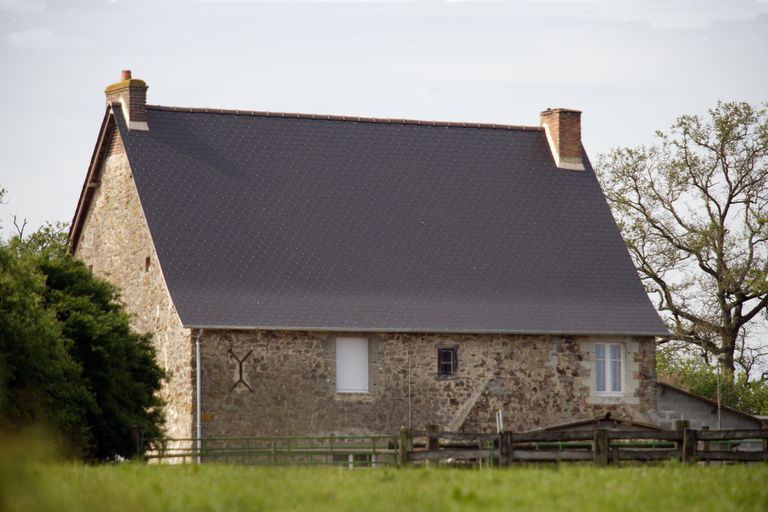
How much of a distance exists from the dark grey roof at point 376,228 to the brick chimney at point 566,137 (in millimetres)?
300

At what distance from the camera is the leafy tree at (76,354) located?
79.2ft

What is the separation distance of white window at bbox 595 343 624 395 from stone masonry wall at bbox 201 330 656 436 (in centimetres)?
20

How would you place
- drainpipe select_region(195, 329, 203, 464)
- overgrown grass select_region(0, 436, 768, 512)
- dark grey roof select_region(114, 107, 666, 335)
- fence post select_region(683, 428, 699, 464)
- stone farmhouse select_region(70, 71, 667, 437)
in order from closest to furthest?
overgrown grass select_region(0, 436, 768, 512), fence post select_region(683, 428, 699, 464), drainpipe select_region(195, 329, 203, 464), stone farmhouse select_region(70, 71, 667, 437), dark grey roof select_region(114, 107, 666, 335)

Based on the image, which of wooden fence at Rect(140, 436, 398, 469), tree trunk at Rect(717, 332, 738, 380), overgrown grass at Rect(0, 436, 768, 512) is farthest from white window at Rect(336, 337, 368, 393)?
tree trunk at Rect(717, 332, 738, 380)

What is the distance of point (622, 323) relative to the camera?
33.1 metres

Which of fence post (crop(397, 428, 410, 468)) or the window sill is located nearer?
fence post (crop(397, 428, 410, 468))

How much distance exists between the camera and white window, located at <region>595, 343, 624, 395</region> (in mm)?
32938

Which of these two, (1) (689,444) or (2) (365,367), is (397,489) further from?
(2) (365,367)

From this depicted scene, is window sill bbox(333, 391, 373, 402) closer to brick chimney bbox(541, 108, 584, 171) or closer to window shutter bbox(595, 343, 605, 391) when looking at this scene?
window shutter bbox(595, 343, 605, 391)

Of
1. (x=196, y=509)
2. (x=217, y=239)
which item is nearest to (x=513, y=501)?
(x=196, y=509)

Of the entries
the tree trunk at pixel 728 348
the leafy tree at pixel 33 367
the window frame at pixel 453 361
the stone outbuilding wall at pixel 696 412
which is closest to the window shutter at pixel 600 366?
the stone outbuilding wall at pixel 696 412

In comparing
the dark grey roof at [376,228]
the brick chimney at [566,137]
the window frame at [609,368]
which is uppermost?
the brick chimney at [566,137]

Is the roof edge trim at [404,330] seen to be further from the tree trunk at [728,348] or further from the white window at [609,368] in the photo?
the tree trunk at [728,348]

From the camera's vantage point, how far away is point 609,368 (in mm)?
33125
